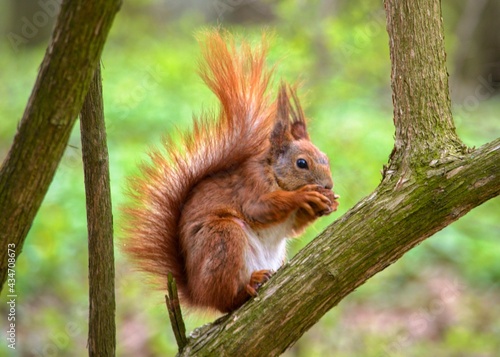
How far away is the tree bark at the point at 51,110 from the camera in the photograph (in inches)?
46.4

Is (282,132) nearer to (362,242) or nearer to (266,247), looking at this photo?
(266,247)

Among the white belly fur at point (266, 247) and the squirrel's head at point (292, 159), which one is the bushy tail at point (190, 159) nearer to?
the squirrel's head at point (292, 159)

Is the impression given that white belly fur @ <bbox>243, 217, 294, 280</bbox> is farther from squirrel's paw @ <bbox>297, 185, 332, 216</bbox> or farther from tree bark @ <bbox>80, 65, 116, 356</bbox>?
tree bark @ <bbox>80, 65, 116, 356</bbox>

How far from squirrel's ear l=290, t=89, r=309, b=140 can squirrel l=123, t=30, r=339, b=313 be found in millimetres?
132

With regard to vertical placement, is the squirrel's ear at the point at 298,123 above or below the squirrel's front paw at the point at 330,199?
above

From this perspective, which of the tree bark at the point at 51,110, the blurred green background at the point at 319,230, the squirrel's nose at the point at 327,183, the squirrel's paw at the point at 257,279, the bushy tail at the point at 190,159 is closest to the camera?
the tree bark at the point at 51,110

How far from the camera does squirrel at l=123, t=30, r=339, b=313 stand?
82.4 inches

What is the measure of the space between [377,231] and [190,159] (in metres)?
0.84

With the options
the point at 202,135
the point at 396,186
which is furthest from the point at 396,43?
the point at 202,135

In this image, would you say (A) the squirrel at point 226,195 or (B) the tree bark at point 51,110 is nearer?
(B) the tree bark at point 51,110

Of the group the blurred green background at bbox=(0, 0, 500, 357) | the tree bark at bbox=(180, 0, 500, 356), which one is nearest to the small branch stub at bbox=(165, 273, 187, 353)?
the tree bark at bbox=(180, 0, 500, 356)

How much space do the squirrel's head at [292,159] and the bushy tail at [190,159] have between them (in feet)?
0.42

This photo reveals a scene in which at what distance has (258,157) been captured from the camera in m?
2.44

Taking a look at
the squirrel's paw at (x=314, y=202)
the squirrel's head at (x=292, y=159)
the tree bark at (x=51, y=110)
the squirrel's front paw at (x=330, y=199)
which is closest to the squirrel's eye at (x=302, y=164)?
the squirrel's head at (x=292, y=159)
